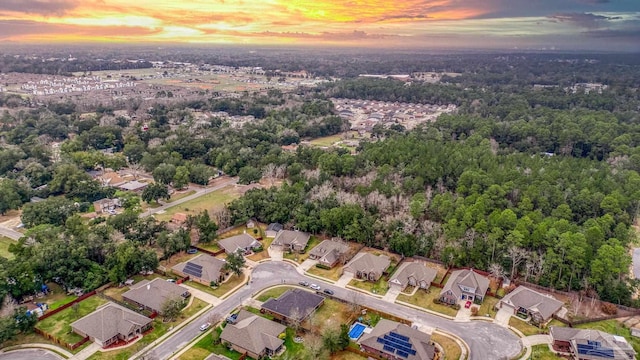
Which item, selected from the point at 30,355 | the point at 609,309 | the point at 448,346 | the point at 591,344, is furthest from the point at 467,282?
the point at 30,355

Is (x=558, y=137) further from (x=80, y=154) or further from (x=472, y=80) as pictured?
(x=472, y=80)

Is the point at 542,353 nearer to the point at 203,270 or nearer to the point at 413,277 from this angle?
the point at 413,277

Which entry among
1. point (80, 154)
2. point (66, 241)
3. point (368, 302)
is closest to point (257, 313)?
point (368, 302)

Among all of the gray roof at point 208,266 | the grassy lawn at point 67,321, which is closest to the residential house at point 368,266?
the gray roof at point 208,266

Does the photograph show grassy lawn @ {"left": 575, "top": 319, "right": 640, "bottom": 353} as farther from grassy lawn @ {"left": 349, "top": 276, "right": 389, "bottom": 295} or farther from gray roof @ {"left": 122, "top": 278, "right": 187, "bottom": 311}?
gray roof @ {"left": 122, "top": 278, "right": 187, "bottom": 311}

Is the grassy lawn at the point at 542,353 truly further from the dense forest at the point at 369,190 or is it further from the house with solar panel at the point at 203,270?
the house with solar panel at the point at 203,270

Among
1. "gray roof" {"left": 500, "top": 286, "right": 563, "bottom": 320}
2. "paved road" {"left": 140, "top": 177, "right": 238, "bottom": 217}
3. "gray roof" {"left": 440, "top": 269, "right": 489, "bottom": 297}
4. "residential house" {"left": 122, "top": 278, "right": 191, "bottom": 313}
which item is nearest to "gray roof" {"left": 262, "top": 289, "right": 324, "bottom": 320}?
"residential house" {"left": 122, "top": 278, "right": 191, "bottom": 313}
